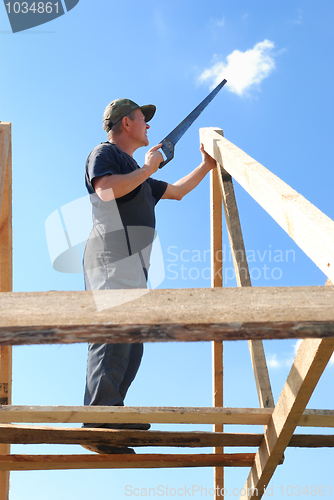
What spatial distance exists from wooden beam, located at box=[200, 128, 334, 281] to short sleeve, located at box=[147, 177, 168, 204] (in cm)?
115

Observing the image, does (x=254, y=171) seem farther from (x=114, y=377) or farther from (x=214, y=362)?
(x=214, y=362)

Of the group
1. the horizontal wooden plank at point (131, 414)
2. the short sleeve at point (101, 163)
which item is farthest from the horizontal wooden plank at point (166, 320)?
the short sleeve at point (101, 163)

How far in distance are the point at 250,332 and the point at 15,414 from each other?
1822 millimetres

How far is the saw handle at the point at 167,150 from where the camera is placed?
11.1 ft

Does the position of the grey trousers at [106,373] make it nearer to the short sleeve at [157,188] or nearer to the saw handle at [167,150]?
the saw handle at [167,150]

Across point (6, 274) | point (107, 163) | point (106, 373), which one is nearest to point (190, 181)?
point (107, 163)

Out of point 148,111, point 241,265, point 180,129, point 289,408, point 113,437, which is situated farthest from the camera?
point 148,111

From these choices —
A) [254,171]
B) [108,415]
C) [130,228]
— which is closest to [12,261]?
[130,228]

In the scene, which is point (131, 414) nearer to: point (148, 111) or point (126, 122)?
point (126, 122)

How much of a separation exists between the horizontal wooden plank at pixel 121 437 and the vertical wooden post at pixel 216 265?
3.33 feet

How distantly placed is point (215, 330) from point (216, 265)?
2.85m

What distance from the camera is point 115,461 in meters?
2.84

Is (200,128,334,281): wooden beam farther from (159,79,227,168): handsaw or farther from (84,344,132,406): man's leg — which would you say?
(84,344,132,406): man's leg

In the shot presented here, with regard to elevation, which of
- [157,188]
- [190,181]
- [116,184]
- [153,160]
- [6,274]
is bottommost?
[6,274]
